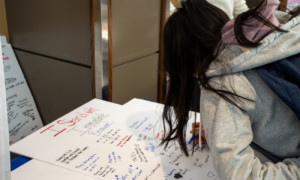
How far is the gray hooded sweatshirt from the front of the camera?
52 cm

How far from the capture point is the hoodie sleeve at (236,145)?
0.51 m

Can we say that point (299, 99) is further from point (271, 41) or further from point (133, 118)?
point (133, 118)

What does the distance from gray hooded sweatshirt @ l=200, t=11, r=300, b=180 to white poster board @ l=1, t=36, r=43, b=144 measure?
120 centimetres

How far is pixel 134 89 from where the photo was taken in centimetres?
157

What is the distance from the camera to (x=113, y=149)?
765 millimetres

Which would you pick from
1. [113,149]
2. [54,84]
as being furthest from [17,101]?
[113,149]

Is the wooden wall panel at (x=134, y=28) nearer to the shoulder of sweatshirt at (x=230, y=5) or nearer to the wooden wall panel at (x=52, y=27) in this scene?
the wooden wall panel at (x=52, y=27)

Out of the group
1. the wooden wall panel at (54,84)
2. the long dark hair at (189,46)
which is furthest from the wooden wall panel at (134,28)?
the long dark hair at (189,46)

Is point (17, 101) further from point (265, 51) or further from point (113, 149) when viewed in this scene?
point (265, 51)

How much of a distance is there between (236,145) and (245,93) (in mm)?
114


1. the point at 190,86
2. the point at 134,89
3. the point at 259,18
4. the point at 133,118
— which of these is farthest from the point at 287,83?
the point at 134,89

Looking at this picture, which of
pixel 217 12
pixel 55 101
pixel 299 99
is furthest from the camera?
pixel 55 101

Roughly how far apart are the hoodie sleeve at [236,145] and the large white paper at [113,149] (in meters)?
0.17

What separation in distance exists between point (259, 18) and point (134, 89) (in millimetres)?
1081
